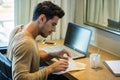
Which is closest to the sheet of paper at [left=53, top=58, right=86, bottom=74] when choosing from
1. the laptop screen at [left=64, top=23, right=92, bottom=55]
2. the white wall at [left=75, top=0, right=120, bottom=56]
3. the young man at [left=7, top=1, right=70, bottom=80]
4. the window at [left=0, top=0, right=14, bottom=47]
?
the young man at [left=7, top=1, right=70, bottom=80]

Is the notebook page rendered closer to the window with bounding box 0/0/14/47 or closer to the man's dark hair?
the man's dark hair

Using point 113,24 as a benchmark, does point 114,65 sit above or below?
below

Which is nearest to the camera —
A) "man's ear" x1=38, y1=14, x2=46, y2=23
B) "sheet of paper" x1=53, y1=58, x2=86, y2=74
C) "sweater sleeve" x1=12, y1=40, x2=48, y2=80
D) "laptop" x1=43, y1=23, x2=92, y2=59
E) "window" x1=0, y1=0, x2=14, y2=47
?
"sweater sleeve" x1=12, y1=40, x2=48, y2=80

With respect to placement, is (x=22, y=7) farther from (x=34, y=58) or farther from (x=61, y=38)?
(x=34, y=58)

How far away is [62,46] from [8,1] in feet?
2.69

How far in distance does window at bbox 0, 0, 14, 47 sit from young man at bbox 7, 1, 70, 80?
1.05 m

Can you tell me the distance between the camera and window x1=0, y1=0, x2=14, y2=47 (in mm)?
2660

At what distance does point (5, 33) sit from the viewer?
9.05 feet

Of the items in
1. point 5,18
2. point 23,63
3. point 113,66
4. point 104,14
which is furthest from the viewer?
point 5,18

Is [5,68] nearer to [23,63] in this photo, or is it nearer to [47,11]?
[23,63]

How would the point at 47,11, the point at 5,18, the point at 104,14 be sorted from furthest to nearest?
the point at 5,18
the point at 104,14
the point at 47,11

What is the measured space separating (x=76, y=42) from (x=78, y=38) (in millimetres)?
50

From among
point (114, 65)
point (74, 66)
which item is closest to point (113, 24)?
point (114, 65)

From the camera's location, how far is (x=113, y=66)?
189 centimetres
